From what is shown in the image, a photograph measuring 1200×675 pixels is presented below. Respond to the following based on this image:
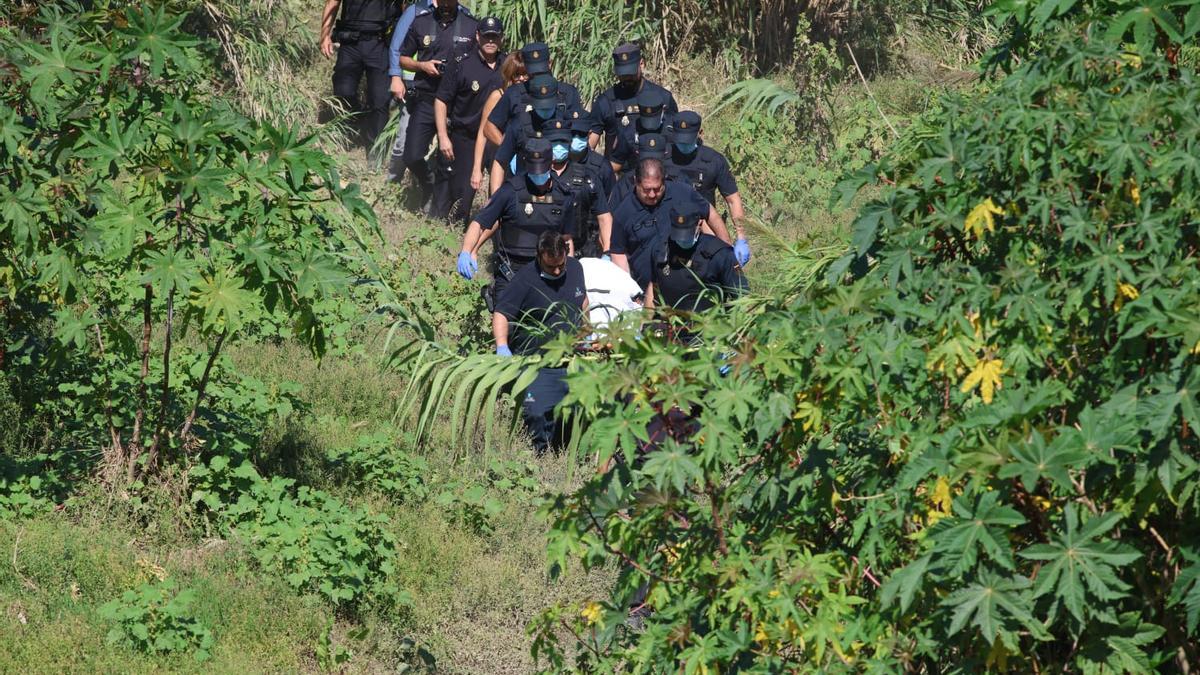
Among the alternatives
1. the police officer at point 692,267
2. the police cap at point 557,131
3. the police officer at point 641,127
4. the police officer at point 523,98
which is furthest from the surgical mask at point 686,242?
the police officer at point 523,98

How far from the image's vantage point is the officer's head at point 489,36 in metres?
12.5

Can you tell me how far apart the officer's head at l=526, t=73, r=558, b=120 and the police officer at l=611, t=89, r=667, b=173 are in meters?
0.65

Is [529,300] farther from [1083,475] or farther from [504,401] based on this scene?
[1083,475]

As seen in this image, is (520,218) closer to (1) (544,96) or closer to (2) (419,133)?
(1) (544,96)

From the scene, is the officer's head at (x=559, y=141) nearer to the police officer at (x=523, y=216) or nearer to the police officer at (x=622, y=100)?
the police officer at (x=523, y=216)

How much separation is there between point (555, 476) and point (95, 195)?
3.27 metres

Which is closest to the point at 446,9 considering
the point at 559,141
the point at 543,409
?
the point at 559,141

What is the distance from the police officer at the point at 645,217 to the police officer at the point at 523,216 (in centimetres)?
37

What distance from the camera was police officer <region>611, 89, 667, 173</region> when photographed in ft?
36.7

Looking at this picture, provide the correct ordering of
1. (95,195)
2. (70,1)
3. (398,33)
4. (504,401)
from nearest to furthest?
1. (95,195)
2. (70,1)
3. (504,401)
4. (398,33)

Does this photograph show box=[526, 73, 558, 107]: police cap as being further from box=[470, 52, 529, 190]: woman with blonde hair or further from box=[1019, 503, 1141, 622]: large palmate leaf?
box=[1019, 503, 1141, 622]: large palmate leaf

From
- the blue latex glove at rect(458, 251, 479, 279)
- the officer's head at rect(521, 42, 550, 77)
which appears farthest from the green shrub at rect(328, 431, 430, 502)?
the officer's head at rect(521, 42, 550, 77)

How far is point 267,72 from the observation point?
13750mm

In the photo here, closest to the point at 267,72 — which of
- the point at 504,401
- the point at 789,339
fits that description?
the point at 504,401
